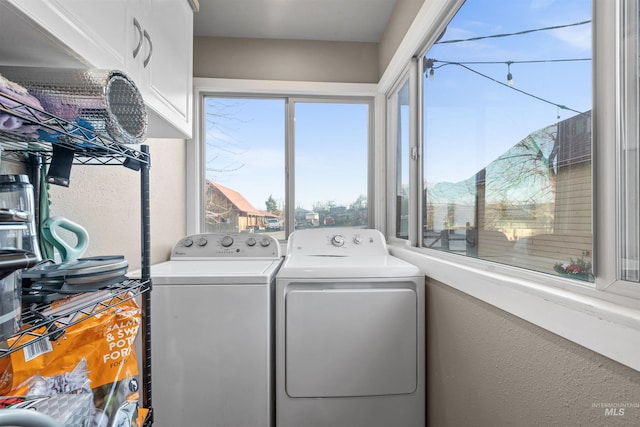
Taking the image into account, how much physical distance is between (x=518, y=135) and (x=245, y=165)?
1.97 meters

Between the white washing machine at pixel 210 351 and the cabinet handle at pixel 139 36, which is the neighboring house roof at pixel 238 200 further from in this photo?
the cabinet handle at pixel 139 36

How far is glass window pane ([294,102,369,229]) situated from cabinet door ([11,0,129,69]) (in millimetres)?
1642

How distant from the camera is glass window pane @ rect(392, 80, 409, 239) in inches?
82.4

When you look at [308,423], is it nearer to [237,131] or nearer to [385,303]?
[385,303]

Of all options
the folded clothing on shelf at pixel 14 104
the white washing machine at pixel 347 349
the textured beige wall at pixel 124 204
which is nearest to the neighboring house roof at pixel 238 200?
the textured beige wall at pixel 124 204

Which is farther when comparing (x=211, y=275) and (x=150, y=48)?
(x=211, y=275)

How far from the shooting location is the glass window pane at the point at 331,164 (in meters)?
2.53

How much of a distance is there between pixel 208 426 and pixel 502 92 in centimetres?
179

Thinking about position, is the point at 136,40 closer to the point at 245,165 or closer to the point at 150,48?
the point at 150,48

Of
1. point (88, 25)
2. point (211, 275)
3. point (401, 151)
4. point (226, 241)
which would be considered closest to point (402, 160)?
point (401, 151)

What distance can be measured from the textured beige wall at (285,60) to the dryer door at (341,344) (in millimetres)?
1787

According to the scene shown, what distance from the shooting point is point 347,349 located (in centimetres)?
144

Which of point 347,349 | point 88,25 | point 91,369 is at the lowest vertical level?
point 347,349

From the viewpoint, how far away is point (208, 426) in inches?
53.4
